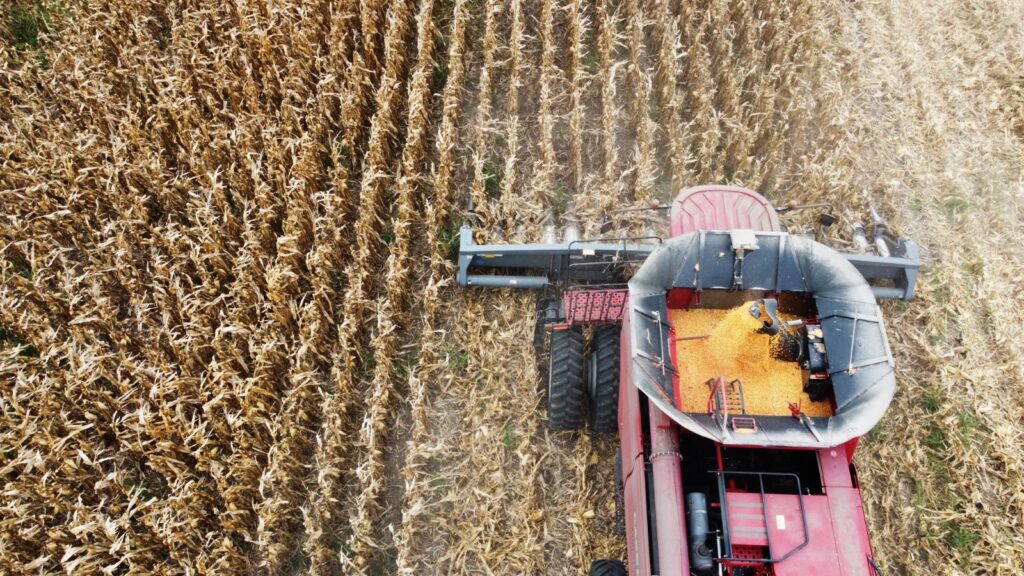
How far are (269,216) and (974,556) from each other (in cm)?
632

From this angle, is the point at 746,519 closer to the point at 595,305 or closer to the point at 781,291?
the point at 781,291

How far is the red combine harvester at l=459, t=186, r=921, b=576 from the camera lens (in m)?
3.50

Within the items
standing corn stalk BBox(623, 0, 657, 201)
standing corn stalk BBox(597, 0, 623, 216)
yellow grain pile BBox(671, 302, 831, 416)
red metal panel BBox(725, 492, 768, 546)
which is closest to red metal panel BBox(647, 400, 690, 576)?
red metal panel BBox(725, 492, 768, 546)

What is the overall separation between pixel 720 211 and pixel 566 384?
195 cm

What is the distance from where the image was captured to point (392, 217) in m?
6.10

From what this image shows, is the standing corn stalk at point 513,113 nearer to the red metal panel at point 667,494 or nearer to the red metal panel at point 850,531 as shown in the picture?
the red metal panel at point 667,494

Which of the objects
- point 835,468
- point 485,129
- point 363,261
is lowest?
point 835,468

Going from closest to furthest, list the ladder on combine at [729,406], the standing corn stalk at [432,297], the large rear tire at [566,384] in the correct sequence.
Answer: the ladder on combine at [729,406] < the standing corn stalk at [432,297] < the large rear tire at [566,384]

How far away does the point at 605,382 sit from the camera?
16.0 ft

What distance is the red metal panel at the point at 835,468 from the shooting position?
141 inches

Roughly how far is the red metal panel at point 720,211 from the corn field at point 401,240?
674 mm

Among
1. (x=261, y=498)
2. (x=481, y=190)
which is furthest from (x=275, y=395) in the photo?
(x=481, y=190)

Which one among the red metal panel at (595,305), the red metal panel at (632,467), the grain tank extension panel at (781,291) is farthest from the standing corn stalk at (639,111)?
the red metal panel at (632,467)

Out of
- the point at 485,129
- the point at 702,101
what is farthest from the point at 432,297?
the point at 702,101
